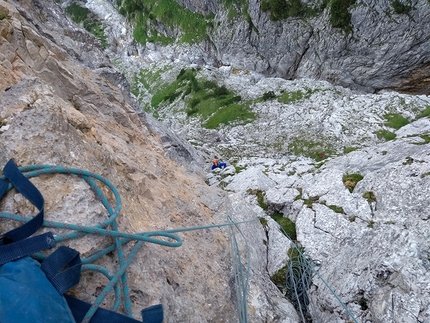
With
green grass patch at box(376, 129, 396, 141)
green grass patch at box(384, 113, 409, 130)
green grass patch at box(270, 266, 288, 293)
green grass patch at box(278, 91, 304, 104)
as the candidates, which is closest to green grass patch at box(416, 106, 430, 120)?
green grass patch at box(384, 113, 409, 130)

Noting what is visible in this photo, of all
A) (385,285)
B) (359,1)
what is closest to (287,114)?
(359,1)

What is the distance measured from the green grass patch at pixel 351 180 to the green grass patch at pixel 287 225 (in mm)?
2212

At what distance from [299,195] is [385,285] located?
4700 mm

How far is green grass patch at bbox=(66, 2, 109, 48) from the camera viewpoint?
7106cm

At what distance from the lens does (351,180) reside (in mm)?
9406

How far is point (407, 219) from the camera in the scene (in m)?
6.45

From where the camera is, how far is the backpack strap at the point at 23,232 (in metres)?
2.44

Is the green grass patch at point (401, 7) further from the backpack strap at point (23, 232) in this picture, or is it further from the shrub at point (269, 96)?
the backpack strap at point (23, 232)

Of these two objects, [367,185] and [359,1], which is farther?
[359,1]

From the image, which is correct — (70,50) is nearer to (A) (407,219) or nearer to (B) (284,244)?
(B) (284,244)

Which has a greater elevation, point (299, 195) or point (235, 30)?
point (235, 30)

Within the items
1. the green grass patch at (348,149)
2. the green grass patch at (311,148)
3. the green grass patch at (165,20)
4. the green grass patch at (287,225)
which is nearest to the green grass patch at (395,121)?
the green grass patch at (348,149)

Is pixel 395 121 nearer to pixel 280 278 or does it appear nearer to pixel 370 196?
pixel 370 196

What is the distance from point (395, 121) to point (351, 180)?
66.2 ft
